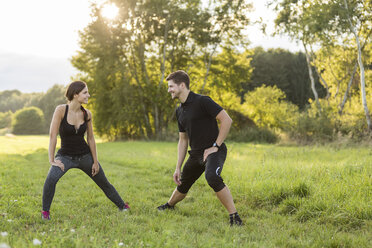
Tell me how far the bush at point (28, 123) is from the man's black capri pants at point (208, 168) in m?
82.5

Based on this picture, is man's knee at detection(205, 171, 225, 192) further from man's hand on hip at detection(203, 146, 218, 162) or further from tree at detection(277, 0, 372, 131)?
tree at detection(277, 0, 372, 131)

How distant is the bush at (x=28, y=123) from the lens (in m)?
78.3

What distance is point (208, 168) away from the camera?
4484mm

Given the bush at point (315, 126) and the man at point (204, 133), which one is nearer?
the man at point (204, 133)

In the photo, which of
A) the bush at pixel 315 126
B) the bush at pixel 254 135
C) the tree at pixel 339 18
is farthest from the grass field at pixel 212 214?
the bush at pixel 254 135

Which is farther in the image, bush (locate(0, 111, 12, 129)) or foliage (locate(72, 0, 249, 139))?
bush (locate(0, 111, 12, 129))

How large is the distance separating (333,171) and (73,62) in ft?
93.0

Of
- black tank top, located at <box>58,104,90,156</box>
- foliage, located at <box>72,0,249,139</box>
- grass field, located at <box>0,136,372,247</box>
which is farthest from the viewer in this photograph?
foliage, located at <box>72,0,249,139</box>

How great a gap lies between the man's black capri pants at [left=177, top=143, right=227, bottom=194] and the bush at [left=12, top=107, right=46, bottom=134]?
3247 inches

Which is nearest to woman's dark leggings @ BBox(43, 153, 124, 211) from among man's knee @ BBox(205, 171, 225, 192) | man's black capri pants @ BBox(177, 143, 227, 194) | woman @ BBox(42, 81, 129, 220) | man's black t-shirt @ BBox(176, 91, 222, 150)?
woman @ BBox(42, 81, 129, 220)

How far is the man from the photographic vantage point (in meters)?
4.51

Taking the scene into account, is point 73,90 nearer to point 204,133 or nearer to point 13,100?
point 204,133

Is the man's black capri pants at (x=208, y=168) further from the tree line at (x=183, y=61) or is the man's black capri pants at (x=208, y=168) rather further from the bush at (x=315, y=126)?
the tree line at (x=183, y=61)

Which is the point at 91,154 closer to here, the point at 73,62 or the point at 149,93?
the point at 149,93
